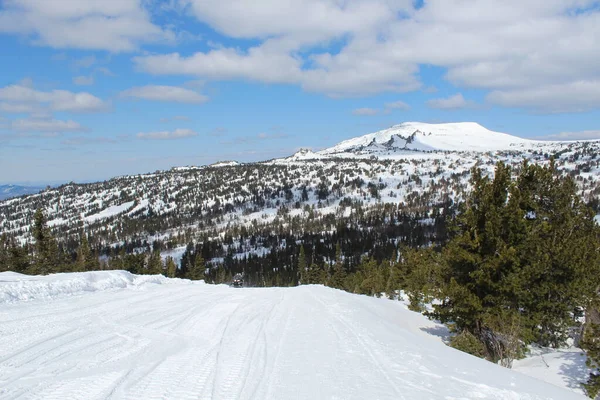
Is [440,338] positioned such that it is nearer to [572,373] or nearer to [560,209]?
[572,373]

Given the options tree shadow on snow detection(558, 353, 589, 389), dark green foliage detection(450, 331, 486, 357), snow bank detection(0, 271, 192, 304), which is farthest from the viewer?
dark green foliage detection(450, 331, 486, 357)

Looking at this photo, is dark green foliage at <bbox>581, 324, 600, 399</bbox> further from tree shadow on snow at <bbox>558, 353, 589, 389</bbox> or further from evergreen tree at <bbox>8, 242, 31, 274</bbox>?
evergreen tree at <bbox>8, 242, 31, 274</bbox>

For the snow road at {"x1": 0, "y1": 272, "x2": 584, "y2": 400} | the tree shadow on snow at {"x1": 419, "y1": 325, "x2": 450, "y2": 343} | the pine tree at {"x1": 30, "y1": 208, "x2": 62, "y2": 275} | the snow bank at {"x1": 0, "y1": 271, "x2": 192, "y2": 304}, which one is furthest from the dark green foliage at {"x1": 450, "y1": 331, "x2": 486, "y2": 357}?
the pine tree at {"x1": 30, "y1": 208, "x2": 62, "y2": 275}

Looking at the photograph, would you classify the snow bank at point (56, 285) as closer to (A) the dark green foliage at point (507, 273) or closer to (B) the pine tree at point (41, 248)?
Answer: (A) the dark green foliage at point (507, 273)

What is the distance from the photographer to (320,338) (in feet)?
35.4

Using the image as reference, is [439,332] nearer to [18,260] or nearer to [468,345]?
[468,345]

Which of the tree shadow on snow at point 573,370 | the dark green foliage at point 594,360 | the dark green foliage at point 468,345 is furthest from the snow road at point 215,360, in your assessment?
the tree shadow on snow at point 573,370

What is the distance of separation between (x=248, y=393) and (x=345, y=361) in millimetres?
2944

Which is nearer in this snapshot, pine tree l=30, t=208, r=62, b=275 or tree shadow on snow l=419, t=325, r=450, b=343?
tree shadow on snow l=419, t=325, r=450, b=343

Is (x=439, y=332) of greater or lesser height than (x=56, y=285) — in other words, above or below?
below

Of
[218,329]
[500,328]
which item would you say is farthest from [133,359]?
[500,328]

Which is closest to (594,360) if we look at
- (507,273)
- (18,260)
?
(507,273)

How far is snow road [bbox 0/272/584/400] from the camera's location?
6.57 meters

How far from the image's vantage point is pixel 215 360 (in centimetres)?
824
